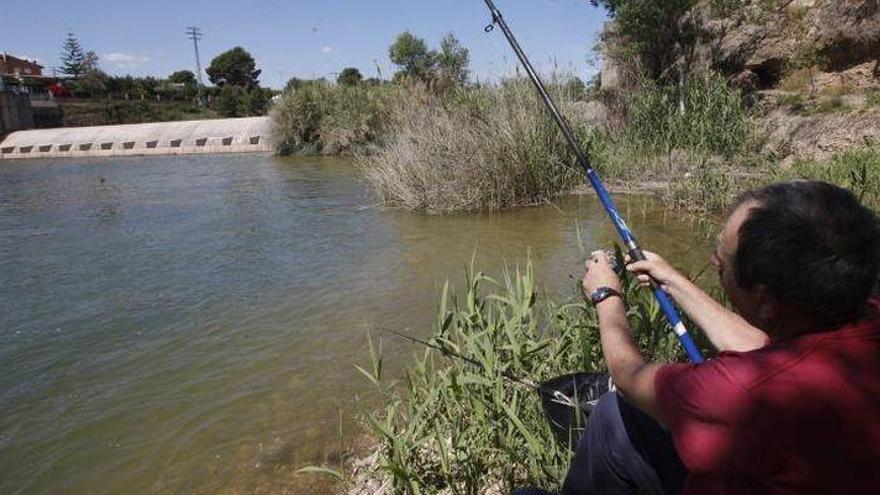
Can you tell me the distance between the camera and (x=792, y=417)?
1.23m

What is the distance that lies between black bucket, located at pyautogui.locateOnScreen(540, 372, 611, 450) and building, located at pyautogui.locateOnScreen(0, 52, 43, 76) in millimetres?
63892

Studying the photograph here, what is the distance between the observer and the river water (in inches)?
143

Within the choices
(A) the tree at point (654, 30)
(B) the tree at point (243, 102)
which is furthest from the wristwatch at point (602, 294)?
(B) the tree at point (243, 102)

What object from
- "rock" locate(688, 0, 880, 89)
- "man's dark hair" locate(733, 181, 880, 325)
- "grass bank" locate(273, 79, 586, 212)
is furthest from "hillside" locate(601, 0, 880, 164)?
"man's dark hair" locate(733, 181, 880, 325)

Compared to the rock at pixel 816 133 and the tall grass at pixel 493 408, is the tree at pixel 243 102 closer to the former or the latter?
the rock at pixel 816 133

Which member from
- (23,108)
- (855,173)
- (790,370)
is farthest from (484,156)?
(23,108)

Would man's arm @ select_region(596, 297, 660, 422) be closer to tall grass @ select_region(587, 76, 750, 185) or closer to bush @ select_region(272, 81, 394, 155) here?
tall grass @ select_region(587, 76, 750, 185)

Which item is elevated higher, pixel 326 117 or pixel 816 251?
pixel 326 117

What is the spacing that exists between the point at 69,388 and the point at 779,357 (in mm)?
4483

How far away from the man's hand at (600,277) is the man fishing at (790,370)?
46cm

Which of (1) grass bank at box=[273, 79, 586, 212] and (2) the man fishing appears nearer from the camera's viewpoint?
(2) the man fishing

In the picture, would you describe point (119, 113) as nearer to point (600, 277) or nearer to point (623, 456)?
point (600, 277)

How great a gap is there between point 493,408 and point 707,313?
108 cm

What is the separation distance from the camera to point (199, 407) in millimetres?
4086
